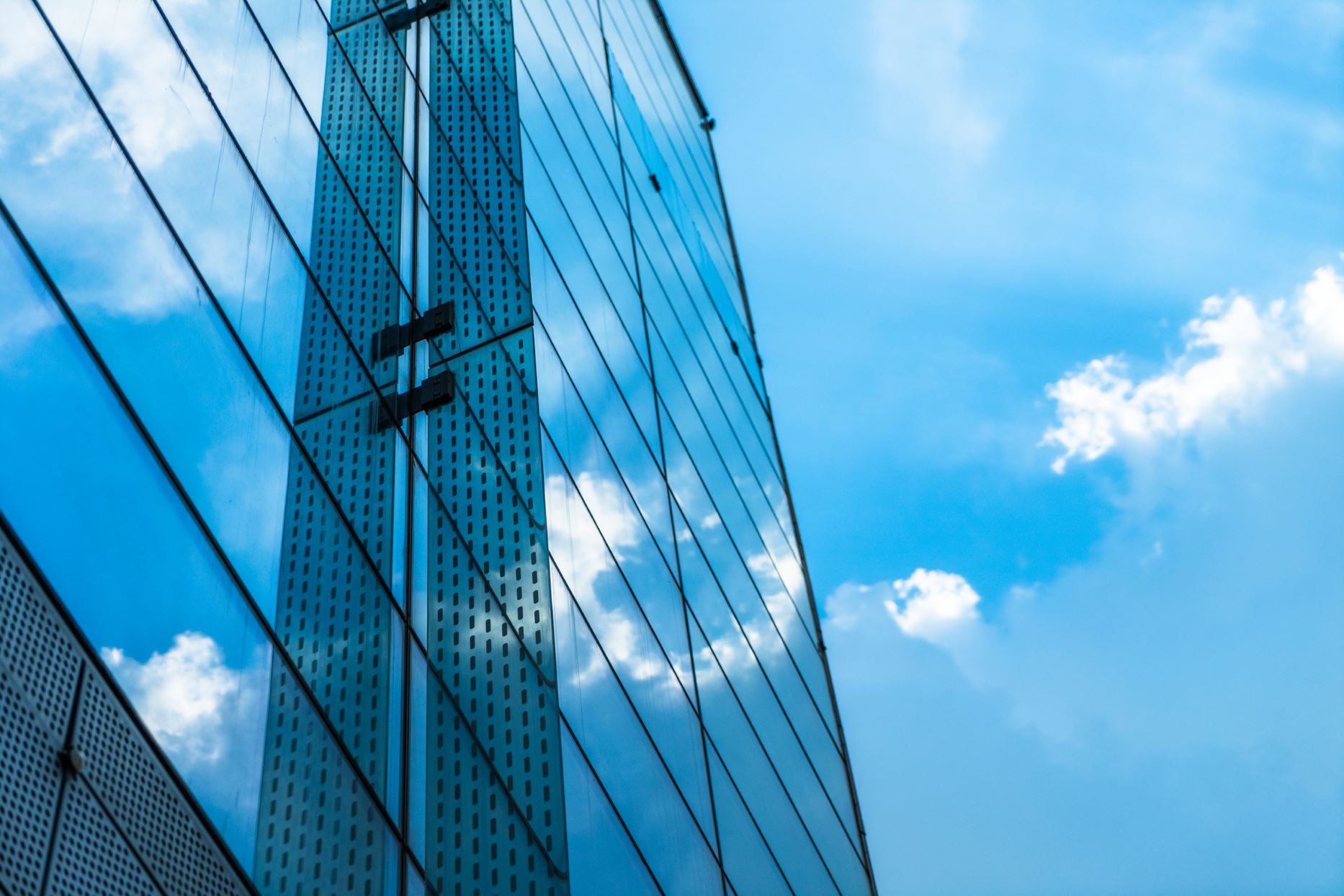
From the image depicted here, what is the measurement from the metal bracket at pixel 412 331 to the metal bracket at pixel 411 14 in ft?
12.8

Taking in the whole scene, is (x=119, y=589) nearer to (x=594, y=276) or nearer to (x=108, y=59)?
(x=108, y=59)

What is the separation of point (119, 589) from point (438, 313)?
4875mm

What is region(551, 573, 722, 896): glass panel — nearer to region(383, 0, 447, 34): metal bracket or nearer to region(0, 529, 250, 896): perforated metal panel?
region(0, 529, 250, 896): perforated metal panel

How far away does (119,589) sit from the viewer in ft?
18.4

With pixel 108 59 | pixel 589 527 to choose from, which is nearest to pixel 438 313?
pixel 589 527

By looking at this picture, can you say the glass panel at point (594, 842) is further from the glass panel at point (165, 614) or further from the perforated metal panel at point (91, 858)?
the perforated metal panel at point (91, 858)

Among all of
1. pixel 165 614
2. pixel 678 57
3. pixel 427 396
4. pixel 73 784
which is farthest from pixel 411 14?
pixel 678 57

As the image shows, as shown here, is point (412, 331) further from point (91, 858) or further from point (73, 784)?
point (91, 858)

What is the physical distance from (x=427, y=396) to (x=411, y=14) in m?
5.37

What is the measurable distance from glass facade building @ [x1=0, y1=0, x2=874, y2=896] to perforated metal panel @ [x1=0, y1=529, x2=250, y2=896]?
2 centimetres

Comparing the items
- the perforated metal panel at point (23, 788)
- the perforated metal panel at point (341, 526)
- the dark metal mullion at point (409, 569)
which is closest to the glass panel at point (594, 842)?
the dark metal mullion at point (409, 569)

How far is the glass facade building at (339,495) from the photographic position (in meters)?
5.51

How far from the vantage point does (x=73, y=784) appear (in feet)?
15.9

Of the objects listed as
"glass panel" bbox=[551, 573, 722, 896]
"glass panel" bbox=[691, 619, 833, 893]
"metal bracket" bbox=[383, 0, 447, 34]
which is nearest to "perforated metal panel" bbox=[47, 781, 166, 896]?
"glass panel" bbox=[551, 573, 722, 896]
